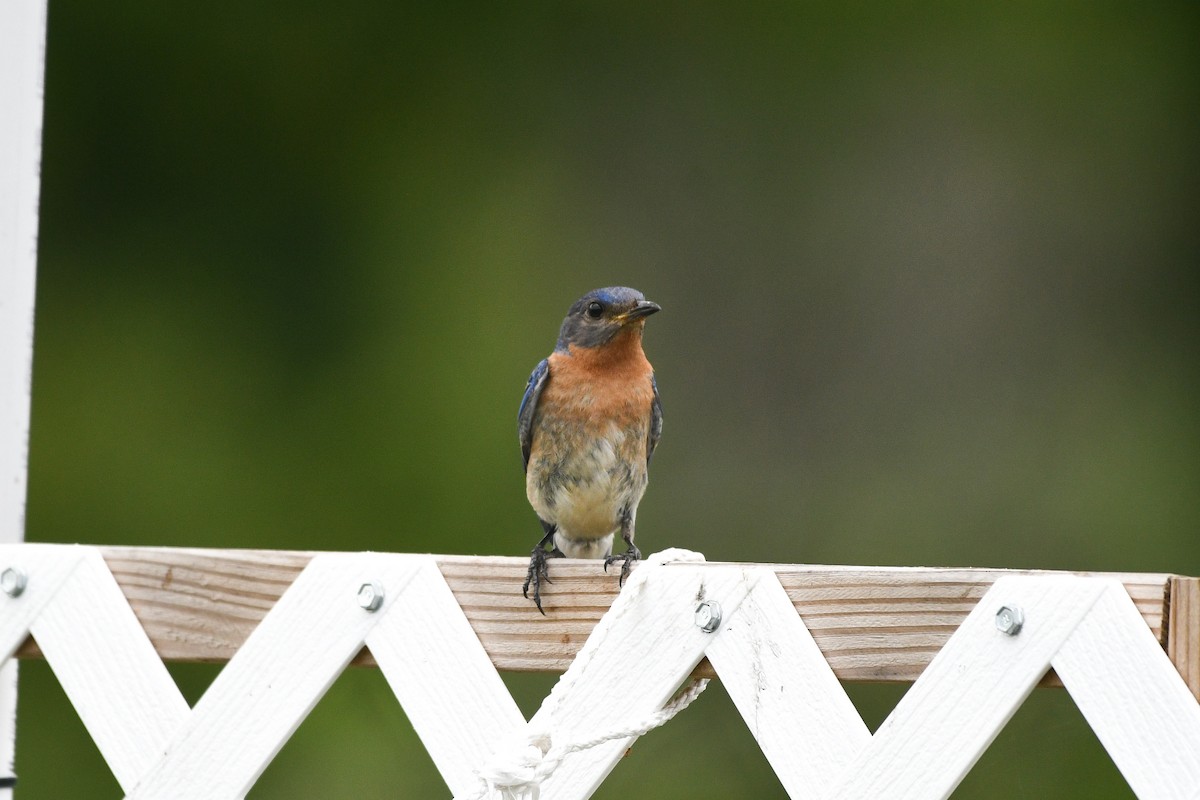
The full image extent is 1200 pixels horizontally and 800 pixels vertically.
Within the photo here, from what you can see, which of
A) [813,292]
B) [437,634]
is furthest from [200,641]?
[813,292]

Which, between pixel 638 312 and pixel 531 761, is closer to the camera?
pixel 531 761

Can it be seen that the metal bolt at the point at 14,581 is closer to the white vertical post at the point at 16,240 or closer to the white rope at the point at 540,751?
the white vertical post at the point at 16,240

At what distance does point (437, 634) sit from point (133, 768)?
529 millimetres

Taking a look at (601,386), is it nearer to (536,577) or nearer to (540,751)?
(536,577)

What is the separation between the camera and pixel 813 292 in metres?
5.07

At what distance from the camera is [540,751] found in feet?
4.69

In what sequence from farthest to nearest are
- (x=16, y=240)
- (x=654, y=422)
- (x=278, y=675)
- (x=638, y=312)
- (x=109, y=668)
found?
(x=654, y=422)
(x=638, y=312)
(x=16, y=240)
(x=109, y=668)
(x=278, y=675)

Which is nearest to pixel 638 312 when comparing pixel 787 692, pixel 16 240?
pixel 16 240

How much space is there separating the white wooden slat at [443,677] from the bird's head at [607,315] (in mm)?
1335

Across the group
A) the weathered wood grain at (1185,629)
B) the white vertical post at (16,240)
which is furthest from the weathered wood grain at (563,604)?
the white vertical post at (16,240)

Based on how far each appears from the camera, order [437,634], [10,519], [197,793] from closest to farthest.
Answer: [437,634]
[197,793]
[10,519]

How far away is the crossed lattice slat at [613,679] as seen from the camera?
3.77ft

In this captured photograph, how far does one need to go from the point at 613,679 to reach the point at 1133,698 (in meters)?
0.55

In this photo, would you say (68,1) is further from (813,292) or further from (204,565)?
(204,565)
